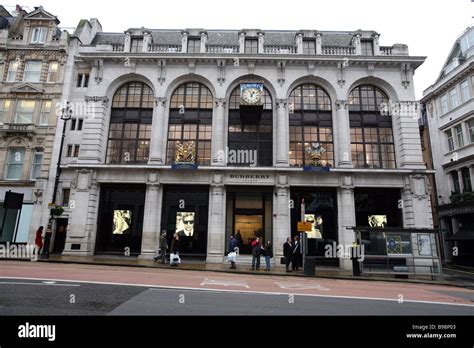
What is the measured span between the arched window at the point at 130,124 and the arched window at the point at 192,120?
2.02 metres

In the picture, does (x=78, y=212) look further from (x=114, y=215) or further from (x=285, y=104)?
(x=285, y=104)

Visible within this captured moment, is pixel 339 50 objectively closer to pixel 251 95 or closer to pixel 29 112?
pixel 251 95

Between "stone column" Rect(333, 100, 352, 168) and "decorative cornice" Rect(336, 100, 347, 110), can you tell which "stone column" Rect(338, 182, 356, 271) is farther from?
Result: "decorative cornice" Rect(336, 100, 347, 110)

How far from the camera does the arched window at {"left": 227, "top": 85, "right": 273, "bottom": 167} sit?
23.2 m

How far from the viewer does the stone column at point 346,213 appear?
21359mm

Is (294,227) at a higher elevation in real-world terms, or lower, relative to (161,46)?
lower

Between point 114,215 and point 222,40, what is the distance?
18.7m

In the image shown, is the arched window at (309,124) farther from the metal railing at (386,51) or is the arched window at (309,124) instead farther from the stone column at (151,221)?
the stone column at (151,221)

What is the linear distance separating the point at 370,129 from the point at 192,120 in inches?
586

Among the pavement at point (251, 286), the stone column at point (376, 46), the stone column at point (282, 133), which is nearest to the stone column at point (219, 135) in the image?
the stone column at point (282, 133)

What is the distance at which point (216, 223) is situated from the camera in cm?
2169

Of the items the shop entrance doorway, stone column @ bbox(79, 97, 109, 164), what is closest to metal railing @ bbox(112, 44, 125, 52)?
stone column @ bbox(79, 97, 109, 164)
